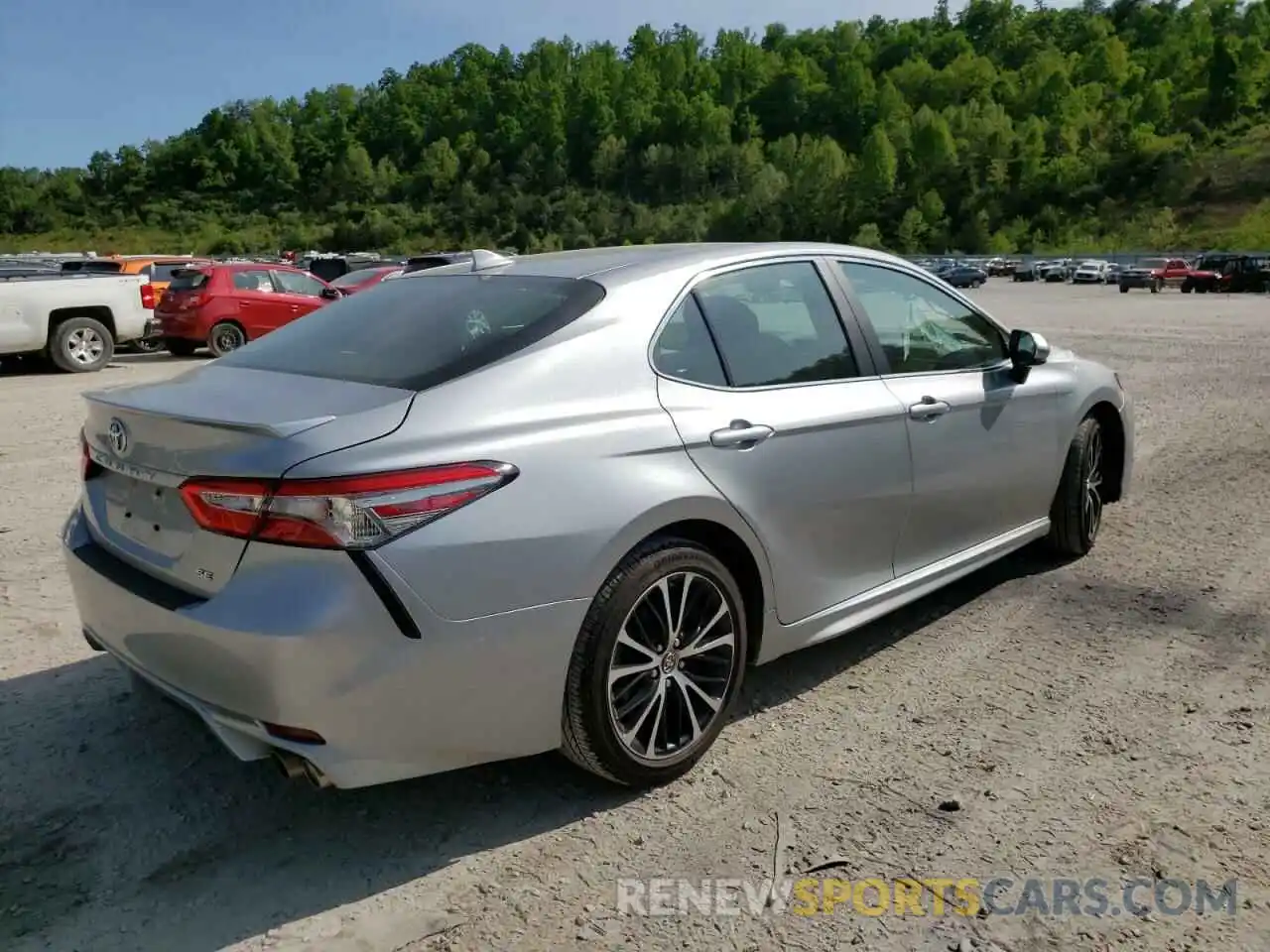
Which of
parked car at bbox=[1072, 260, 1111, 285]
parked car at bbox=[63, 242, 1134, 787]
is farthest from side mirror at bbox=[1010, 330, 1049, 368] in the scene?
parked car at bbox=[1072, 260, 1111, 285]

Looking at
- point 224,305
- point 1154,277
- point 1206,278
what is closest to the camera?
point 224,305

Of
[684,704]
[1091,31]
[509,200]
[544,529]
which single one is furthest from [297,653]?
[1091,31]

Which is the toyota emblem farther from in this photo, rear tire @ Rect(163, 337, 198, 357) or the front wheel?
rear tire @ Rect(163, 337, 198, 357)

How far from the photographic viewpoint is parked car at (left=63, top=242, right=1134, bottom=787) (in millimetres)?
2480

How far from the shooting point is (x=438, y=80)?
16488cm

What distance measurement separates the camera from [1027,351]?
4.49m

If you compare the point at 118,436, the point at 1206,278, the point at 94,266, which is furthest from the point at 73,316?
the point at 1206,278

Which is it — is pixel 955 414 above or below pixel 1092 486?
above

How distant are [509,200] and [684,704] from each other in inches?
5784

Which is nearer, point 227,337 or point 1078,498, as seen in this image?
point 1078,498

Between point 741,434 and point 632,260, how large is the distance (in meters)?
0.79

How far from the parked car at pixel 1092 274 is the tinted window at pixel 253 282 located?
48.6 meters

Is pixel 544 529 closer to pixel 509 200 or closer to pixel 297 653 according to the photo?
pixel 297 653

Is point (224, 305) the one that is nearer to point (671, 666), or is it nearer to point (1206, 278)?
point (671, 666)
